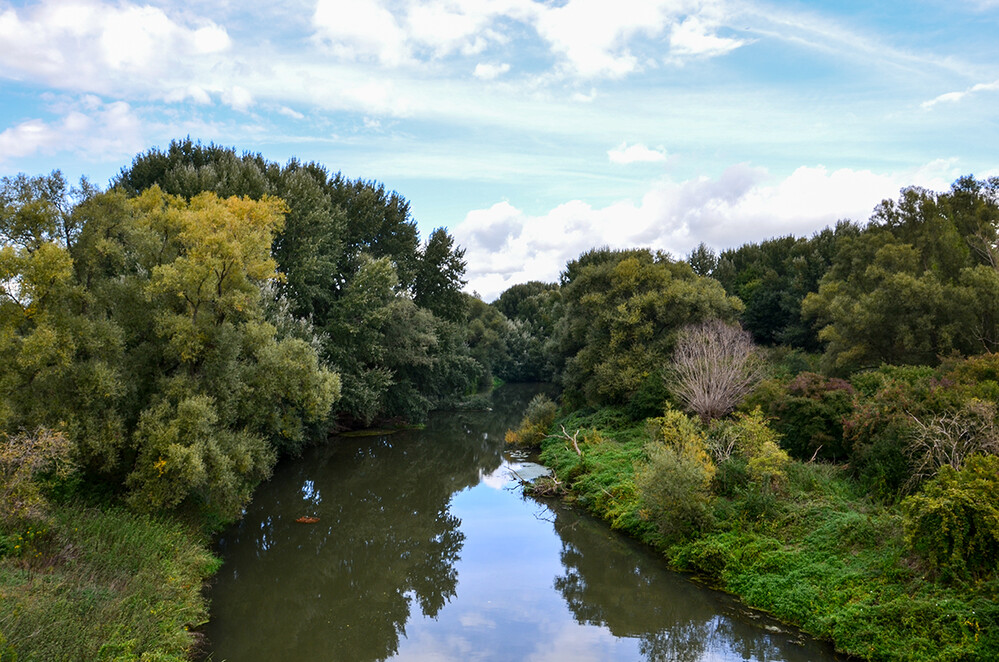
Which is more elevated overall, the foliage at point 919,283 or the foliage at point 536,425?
the foliage at point 919,283

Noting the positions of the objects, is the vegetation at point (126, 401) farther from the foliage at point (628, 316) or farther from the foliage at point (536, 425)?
the foliage at point (628, 316)

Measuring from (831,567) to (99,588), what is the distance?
12955mm

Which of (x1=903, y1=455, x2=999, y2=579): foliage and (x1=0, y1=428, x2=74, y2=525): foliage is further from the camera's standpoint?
(x1=0, y1=428, x2=74, y2=525): foliage

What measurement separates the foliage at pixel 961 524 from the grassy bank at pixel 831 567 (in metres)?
0.37

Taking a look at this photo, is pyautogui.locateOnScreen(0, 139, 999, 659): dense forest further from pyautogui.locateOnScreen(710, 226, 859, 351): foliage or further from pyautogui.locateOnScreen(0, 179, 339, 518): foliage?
pyautogui.locateOnScreen(710, 226, 859, 351): foliage

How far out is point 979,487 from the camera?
33.3ft

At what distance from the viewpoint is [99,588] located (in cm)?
977

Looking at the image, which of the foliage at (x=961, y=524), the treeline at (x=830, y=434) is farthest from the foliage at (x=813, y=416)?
the foliage at (x=961, y=524)

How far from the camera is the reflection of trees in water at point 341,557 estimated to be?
462 inches

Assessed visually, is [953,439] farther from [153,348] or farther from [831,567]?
[153,348]

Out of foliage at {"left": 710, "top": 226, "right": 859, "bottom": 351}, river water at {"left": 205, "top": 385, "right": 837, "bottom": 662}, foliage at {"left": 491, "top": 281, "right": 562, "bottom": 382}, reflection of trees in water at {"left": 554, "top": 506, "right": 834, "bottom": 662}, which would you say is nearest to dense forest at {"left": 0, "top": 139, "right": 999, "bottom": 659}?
reflection of trees in water at {"left": 554, "top": 506, "right": 834, "bottom": 662}

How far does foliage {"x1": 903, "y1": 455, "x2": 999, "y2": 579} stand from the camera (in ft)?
32.2

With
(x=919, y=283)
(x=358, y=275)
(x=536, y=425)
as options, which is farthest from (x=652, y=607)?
(x=358, y=275)

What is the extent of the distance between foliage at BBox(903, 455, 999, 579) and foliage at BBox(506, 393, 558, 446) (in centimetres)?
2067
